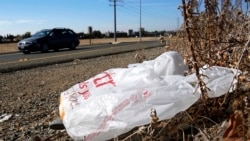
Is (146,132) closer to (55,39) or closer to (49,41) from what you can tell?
(49,41)

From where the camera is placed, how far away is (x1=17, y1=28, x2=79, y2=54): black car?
2373 centimetres

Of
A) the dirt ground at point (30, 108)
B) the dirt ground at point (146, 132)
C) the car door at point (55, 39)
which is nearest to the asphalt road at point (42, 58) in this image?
the car door at point (55, 39)

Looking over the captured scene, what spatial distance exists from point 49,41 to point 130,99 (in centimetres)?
2183

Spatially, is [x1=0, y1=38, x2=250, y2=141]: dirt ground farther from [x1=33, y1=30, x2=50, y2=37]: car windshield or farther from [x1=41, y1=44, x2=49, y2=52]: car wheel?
[x1=33, y1=30, x2=50, y2=37]: car windshield

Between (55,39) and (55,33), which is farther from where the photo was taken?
(55,33)

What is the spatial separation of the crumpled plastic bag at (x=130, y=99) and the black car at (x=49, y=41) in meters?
20.8

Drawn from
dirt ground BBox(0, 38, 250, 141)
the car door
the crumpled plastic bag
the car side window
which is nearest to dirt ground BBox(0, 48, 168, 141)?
dirt ground BBox(0, 38, 250, 141)

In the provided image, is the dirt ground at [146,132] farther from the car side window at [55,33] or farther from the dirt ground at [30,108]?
the car side window at [55,33]

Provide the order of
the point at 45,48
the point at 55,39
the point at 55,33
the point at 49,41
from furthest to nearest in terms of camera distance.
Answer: the point at 55,33 → the point at 55,39 → the point at 49,41 → the point at 45,48

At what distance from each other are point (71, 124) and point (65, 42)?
74.0 ft

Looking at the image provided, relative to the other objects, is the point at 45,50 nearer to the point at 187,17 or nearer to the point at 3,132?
the point at 3,132

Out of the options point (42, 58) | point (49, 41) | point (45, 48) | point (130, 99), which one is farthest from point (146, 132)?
point (49, 41)

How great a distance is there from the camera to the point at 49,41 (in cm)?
2431

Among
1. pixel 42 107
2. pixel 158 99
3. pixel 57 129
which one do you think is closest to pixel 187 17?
pixel 158 99
